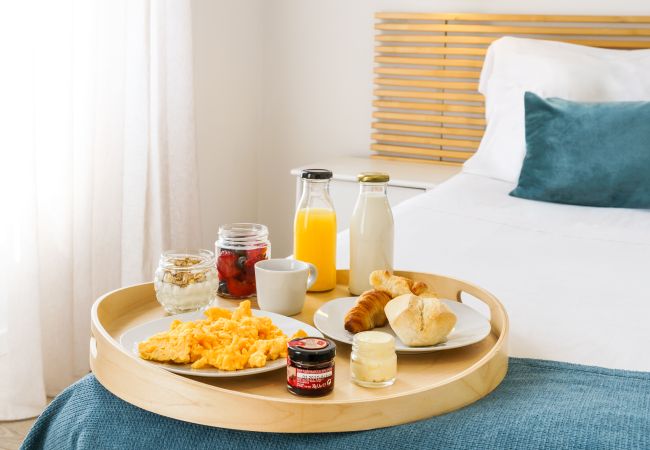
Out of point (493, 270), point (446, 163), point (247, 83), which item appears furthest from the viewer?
point (247, 83)

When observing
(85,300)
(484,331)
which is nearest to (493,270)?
(484,331)

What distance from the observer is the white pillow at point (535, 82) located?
2553mm

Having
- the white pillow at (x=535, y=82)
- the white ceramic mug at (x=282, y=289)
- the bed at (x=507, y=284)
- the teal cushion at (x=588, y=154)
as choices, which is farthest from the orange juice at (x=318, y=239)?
the white pillow at (x=535, y=82)

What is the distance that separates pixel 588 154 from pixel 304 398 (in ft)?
5.23

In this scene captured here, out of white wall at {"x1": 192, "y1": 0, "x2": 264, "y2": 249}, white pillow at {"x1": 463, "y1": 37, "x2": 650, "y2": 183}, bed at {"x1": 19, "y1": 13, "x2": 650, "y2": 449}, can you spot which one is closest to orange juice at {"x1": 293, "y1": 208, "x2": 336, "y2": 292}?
bed at {"x1": 19, "y1": 13, "x2": 650, "y2": 449}

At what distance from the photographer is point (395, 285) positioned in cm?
128

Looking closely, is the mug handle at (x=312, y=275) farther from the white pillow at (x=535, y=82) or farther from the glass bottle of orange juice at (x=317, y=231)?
the white pillow at (x=535, y=82)

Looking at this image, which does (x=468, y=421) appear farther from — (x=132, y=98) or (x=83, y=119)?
(x=132, y=98)

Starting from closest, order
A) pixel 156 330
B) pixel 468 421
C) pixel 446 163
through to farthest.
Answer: pixel 468 421 → pixel 156 330 → pixel 446 163

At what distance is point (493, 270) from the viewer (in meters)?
1.71

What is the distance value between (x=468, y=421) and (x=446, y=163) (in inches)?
94.7

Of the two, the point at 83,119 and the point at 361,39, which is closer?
the point at 83,119

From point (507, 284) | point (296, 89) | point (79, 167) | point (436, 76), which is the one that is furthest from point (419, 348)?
point (296, 89)

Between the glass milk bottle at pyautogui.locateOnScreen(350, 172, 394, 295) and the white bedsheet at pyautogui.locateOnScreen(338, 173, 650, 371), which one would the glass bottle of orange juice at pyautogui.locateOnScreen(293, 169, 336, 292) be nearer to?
the glass milk bottle at pyautogui.locateOnScreen(350, 172, 394, 295)
